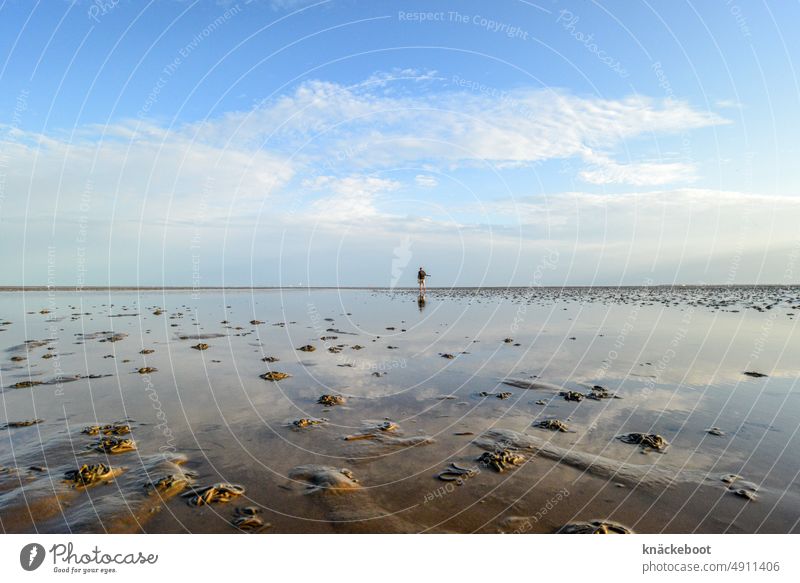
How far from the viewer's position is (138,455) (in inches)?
325

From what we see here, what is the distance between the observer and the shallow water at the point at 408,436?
20.1 ft

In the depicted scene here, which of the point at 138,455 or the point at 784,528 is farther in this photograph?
the point at 138,455

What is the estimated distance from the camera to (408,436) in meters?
9.26

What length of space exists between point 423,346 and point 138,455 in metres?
13.9

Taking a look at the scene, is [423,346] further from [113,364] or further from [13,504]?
[13,504]

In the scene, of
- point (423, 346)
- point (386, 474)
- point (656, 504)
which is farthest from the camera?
point (423, 346)

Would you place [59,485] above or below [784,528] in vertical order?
below

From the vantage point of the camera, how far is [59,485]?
692 cm

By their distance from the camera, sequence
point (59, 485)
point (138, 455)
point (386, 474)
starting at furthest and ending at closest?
1. point (138, 455)
2. point (386, 474)
3. point (59, 485)

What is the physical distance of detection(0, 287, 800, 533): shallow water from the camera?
6117 mm

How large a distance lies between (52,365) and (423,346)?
1625cm

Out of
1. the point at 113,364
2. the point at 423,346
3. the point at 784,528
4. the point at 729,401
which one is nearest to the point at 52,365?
the point at 113,364
